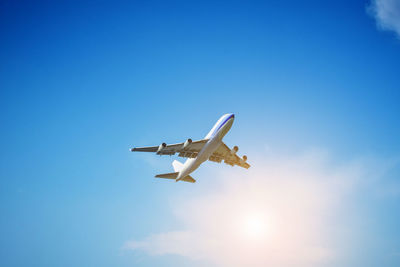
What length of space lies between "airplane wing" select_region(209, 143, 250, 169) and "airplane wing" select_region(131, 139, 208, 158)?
Result: 283 inches

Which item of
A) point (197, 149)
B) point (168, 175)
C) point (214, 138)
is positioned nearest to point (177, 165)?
point (168, 175)

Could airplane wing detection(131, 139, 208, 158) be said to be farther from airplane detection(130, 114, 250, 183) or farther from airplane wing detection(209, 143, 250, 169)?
airplane wing detection(209, 143, 250, 169)

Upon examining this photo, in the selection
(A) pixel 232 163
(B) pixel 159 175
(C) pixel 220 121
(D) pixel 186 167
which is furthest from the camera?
→ (A) pixel 232 163

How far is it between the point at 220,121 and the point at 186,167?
10805 millimetres

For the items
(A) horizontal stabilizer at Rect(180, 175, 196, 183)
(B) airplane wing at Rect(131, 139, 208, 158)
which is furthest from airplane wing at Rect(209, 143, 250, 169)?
(B) airplane wing at Rect(131, 139, 208, 158)

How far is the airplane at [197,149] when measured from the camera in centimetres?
4188

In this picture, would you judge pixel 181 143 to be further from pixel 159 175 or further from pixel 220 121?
pixel 159 175

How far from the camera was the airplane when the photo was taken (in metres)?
41.9

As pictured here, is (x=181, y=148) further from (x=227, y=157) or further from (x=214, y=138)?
(x=227, y=157)

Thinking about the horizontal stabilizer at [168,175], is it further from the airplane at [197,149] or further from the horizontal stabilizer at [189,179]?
the horizontal stabilizer at [189,179]

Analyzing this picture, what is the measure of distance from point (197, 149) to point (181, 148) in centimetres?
281

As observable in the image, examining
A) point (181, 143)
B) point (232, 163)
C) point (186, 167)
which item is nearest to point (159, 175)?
point (186, 167)

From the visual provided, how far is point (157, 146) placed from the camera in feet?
140

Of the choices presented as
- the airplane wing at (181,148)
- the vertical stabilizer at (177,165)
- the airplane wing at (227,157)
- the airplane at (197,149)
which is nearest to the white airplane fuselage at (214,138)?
the airplane at (197,149)
